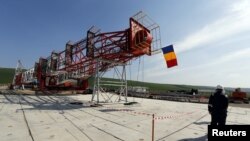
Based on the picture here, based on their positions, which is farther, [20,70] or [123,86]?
[20,70]

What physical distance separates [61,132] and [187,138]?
5.48 m

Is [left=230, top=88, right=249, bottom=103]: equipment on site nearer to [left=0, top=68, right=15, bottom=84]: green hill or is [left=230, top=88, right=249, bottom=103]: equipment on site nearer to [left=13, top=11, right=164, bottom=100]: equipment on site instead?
[left=13, top=11, right=164, bottom=100]: equipment on site

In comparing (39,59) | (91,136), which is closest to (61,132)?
(91,136)

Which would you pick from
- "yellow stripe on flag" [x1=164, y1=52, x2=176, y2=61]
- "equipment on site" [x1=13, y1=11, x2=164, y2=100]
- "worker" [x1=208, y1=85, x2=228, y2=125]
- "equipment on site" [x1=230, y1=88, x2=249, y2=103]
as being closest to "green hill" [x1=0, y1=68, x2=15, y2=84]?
"equipment on site" [x1=13, y1=11, x2=164, y2=100]

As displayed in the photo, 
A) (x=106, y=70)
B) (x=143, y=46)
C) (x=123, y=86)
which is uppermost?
(x=143, y=46)

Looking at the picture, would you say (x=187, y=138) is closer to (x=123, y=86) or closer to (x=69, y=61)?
(x=123, y=86)

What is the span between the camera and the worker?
30.1 feet

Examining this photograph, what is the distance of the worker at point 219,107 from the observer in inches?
361

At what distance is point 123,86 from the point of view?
2533 cm

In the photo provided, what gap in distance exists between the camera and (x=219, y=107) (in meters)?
9.23

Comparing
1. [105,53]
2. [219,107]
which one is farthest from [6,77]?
[219,107]

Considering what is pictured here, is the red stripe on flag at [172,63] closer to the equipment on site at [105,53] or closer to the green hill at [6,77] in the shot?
the equipment on site at [105,53]

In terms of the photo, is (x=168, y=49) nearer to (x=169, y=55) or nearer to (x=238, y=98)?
(x=169, y=55)

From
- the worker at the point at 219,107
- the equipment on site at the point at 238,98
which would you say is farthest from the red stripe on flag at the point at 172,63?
the equipment on site at the point at 238,98
